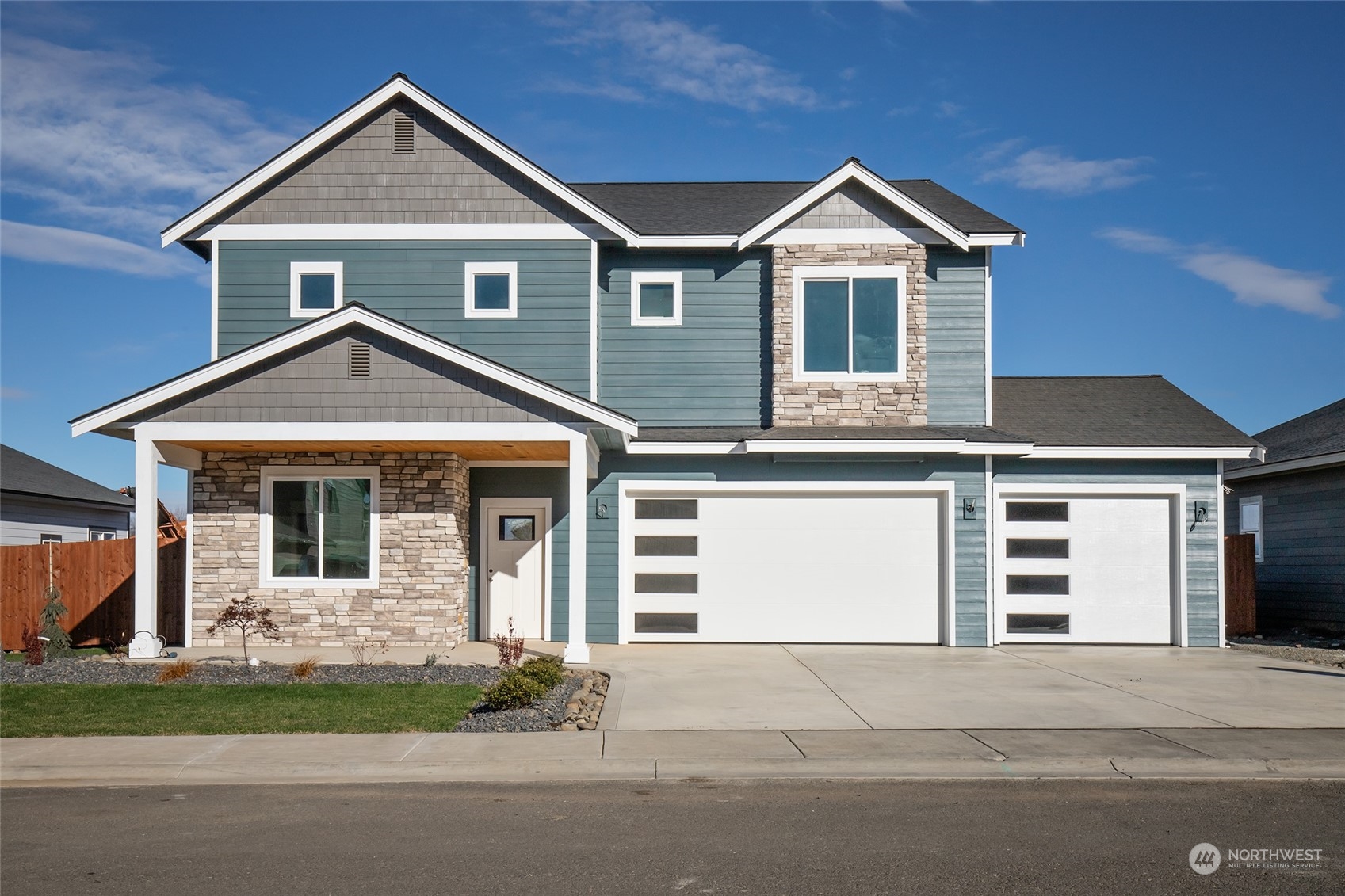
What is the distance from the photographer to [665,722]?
10289 millimetres

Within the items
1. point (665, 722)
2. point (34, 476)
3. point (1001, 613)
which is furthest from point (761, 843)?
point (34, 476)

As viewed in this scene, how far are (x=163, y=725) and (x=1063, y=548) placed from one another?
13368 mm

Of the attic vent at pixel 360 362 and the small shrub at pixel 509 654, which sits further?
the attic vent at pixel 360 362

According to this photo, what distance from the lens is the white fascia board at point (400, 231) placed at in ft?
55.8

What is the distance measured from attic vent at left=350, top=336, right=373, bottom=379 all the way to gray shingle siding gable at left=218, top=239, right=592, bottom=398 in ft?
9.46

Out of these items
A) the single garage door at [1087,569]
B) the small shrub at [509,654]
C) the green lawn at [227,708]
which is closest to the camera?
the green lawn at [227,708]

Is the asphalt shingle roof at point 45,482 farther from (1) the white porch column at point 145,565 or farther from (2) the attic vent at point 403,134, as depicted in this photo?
(2) the attic vent at point 403,134

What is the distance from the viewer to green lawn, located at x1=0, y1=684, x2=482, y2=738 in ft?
32.6

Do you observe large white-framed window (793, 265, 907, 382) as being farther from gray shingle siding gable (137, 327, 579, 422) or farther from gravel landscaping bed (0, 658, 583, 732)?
gravel landscaping bed (0, 658, 583, 732)

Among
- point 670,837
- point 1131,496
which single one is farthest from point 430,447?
point 1131,496

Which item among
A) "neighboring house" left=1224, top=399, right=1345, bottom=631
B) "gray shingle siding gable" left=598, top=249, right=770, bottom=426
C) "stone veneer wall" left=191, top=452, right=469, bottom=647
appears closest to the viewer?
"stone veneer wall" left=191, top=452, right=469, bottom=647

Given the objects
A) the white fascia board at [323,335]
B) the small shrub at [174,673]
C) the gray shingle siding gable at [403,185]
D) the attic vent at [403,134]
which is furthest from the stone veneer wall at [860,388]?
the small shrub at [174,673]

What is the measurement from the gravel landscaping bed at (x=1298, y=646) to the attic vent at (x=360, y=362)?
13.9 meters

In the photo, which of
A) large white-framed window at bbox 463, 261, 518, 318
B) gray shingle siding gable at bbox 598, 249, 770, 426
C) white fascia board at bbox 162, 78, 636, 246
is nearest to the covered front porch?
gray shingle siding gable at bbox 598, 249, 770, 426
